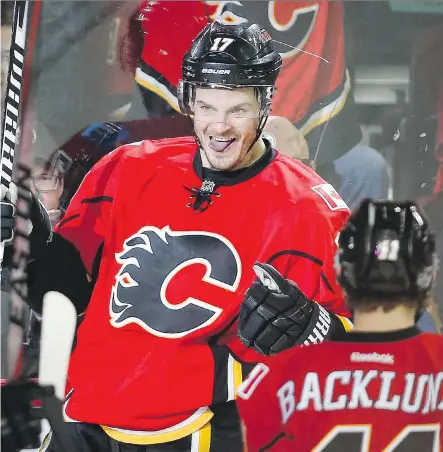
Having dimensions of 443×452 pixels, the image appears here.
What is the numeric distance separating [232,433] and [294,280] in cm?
33

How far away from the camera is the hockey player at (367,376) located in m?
1.44

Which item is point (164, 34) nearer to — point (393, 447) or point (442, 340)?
point (442, 340)

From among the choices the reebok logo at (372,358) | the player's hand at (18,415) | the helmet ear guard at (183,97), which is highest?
the helmet ear guard at (183,97)

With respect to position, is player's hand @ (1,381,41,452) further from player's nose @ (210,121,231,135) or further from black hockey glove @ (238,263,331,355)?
player's nose @ (210,121,231,135)

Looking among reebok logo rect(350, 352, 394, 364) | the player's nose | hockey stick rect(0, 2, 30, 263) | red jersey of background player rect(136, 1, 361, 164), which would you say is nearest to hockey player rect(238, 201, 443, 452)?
reebok logo rect(350, 352, 394, 364)

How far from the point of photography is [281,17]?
4.91ft

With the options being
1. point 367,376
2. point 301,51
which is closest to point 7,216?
point 301,51

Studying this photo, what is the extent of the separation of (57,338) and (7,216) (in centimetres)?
27

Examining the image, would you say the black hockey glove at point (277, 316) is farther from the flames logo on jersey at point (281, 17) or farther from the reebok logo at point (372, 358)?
the flames logo on jersey at point (281, 17)

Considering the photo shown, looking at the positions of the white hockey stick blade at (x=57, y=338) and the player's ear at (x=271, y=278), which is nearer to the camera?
the player's ear at (x=271, y=278)

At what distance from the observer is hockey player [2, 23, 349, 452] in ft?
4.74

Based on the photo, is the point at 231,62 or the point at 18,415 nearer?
the point at 231,62

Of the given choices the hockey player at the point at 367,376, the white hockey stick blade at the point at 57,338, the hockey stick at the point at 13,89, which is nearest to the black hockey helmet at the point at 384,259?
the hockey player at the point at 367,376

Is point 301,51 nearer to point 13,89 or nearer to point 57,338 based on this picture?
point 13,89
